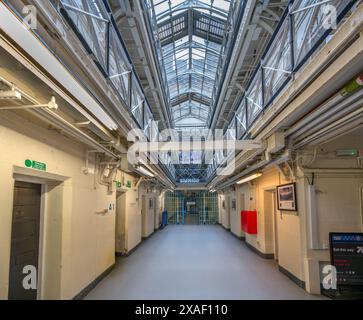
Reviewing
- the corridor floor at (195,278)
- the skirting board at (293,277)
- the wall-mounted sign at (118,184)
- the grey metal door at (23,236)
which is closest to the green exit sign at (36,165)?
the grey metal door at (23,236)

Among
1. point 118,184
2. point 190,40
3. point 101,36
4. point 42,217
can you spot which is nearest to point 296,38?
point 101,36

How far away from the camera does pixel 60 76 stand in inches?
69.2

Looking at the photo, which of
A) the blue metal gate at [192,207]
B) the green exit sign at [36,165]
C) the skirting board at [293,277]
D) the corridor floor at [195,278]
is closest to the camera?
the green exit sign at [36,165]

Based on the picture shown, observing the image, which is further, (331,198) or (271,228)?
(271,228)

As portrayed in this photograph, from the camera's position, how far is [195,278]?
457cm

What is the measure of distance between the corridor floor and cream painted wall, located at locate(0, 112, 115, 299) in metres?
0.56

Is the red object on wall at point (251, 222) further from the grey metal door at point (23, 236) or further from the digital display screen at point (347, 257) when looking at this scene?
the grey metal door at point (23, 236)

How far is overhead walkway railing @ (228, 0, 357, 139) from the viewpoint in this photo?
1.99m

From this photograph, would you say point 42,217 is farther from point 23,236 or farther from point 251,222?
point 251,222

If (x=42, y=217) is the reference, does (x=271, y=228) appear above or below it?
below

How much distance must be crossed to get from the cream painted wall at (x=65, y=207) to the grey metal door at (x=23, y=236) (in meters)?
0.15

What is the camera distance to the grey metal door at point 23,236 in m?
2.72

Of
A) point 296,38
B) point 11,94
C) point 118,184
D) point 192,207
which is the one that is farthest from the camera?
point 192,207

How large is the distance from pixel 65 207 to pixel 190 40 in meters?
5.13
